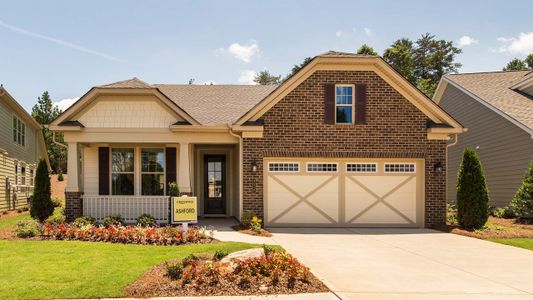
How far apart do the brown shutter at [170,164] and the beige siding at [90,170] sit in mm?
2518

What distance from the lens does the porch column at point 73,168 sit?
1495cm

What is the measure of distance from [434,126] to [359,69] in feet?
10.4

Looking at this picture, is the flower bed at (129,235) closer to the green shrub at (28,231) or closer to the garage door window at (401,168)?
the green shrub at (28,231)

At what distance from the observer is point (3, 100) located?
20781 millimetres

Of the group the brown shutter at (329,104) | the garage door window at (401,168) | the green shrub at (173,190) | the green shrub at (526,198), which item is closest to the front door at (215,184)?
the green shrub at (173,190)

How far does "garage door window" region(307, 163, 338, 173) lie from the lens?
15086 mm

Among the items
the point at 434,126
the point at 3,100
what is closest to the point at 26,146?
the point at 3,100

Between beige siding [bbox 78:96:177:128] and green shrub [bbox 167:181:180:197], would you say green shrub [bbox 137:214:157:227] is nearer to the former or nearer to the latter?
green shrub [bbox 167:181:180:197]

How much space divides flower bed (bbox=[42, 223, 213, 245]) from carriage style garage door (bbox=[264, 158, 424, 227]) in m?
3.91

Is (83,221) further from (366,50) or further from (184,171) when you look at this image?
(366,50)

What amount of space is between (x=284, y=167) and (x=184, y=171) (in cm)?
337

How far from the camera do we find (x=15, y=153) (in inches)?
901

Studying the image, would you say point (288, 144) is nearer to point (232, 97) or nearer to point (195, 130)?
point (195, 130)

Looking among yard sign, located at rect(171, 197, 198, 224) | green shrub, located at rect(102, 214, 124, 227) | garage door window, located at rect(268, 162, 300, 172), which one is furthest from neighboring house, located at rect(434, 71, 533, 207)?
green shrub, located at rect(102, 214, 124, 227)
